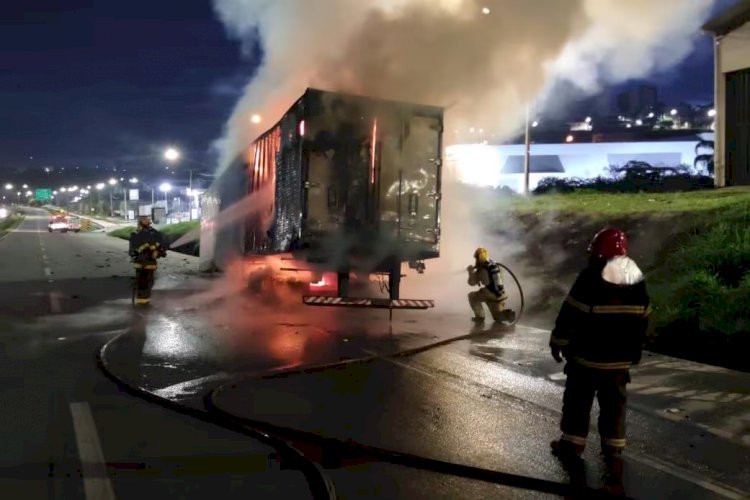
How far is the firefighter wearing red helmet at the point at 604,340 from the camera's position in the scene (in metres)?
4.43

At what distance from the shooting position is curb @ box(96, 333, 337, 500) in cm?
423

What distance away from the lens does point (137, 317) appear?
11.8 meters

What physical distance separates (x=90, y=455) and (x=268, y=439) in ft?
3.75

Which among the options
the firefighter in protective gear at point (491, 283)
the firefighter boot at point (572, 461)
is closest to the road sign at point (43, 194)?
the firefighter in protective gear at point (491, 283)

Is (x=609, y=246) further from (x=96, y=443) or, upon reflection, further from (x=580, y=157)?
(x=580, y=157)

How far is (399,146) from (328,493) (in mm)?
7416

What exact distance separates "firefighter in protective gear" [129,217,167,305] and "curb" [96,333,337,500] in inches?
230

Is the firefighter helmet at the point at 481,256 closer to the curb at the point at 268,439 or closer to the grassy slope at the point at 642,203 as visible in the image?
the grassy slope at the point at 642,203

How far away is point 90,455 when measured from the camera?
16.0ft

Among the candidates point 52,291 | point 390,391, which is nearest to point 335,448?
point 390,391

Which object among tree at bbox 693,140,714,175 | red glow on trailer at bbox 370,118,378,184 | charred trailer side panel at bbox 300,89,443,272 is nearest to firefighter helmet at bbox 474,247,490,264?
charred trailer side panel at bbox 300,89,443,272

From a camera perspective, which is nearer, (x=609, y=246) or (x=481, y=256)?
(x=609, y=246)

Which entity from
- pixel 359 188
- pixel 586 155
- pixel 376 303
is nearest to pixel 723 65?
pixel 359 188

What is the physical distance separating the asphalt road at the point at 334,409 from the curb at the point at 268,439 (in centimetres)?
8
